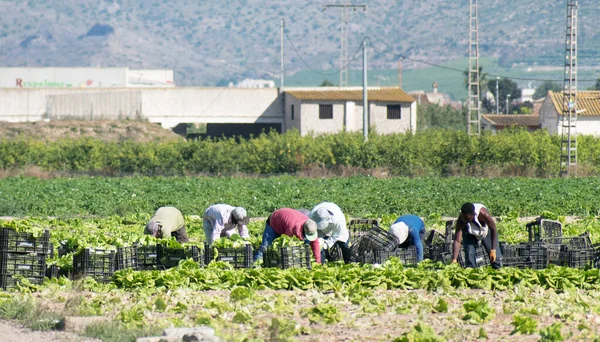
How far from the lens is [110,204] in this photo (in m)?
31.6

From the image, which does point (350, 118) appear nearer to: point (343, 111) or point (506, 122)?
point (343, 111)

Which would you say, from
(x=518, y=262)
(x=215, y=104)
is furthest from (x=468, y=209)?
(x=215, y=104)

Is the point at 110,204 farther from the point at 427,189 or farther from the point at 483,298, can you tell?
the point at 483,298

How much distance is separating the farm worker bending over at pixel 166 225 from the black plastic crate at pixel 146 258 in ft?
3.17

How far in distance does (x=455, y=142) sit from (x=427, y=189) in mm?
15066

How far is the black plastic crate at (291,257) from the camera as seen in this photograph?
15.5 meters

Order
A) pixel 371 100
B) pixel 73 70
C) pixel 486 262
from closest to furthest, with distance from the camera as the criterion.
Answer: pixel 486 262 < pixel 371 100 < pixel 73 70

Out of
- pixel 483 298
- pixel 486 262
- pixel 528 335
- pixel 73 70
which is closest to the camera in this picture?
pixel 528 335

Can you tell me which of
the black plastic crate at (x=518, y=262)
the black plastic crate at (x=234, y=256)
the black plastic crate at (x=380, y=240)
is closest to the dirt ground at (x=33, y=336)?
the black plastic crate at (x=234, y=256)

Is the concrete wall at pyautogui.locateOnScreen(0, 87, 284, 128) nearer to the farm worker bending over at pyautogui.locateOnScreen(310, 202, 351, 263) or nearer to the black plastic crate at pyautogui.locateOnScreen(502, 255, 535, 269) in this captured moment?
the farm worker bending over at pyautogui.locateOnScreen(310, 202, 351, 263)

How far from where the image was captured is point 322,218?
16.6 metres

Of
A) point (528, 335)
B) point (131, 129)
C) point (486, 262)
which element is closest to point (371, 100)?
point (131, 129)

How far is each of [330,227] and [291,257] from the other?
1510mm

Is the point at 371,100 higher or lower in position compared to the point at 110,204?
higher
